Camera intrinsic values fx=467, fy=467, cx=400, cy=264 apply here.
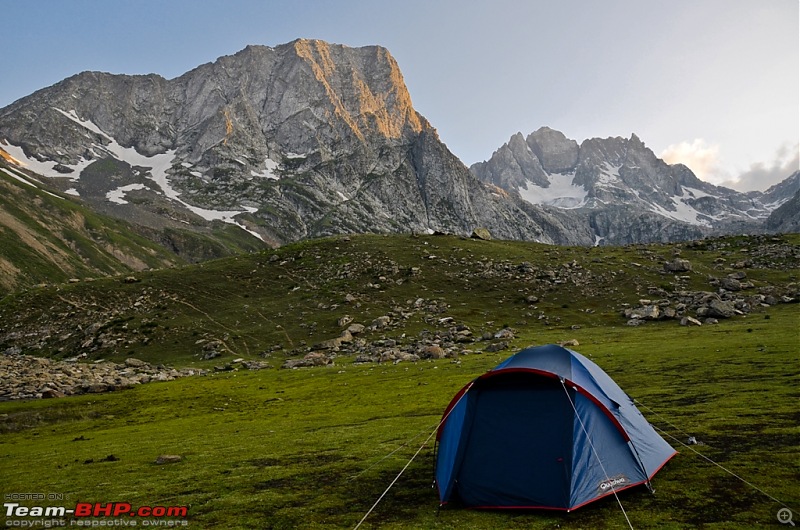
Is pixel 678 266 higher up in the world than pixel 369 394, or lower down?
higher up

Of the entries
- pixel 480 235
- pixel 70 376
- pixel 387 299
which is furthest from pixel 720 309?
pixel 70 376

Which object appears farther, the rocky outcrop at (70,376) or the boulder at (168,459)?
the rocky outcrop at (70,376)

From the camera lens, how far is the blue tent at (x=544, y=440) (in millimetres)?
14234

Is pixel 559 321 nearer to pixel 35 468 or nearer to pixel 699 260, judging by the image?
pixel 699 260

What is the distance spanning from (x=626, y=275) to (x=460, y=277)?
30909 mm

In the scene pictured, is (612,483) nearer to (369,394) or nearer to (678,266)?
(369,394)

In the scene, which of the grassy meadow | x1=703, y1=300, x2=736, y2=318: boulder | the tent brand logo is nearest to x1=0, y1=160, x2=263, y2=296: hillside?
the grassy meadow

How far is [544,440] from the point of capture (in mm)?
14867

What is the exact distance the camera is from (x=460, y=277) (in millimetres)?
94938

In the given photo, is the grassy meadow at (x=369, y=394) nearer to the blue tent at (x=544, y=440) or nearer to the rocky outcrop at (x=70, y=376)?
the blue tent at (x=544, y=440)

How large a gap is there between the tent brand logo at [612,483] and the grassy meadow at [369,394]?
1.41 feet

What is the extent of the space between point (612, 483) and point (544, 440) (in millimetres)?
2258

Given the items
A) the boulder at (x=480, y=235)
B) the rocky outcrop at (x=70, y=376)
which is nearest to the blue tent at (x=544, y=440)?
the rocky outcrop at (x=70, y=376)

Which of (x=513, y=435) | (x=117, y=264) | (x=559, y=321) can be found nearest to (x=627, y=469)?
(x=513, y=435)
